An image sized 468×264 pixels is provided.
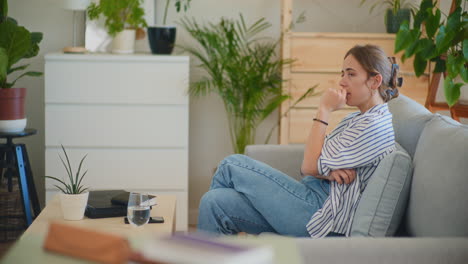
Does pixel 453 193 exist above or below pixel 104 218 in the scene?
above

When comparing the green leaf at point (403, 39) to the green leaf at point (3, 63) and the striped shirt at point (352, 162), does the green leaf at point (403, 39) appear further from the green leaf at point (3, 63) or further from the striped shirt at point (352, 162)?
the green leaf at point (3, 63)

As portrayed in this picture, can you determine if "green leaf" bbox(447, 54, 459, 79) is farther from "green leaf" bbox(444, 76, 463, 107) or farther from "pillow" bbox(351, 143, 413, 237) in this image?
"pillow" bbox(351, 143, 413, 237)

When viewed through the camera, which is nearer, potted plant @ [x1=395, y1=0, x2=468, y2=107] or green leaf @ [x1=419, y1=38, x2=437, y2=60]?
potted plant @ [x1=395, y1=0, x2=468, y2=107]

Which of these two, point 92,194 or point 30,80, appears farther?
point 30,80

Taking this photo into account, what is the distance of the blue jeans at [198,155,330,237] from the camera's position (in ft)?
8.61

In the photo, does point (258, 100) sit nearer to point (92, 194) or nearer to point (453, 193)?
point (92, 194)

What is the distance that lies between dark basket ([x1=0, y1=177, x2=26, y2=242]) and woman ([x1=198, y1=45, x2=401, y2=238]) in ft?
5.62

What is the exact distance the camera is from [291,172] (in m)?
3.22

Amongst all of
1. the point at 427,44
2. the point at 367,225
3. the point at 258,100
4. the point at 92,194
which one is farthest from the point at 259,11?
the point at 367,225

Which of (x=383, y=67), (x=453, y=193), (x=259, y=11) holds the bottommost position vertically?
(x=453, y=193)

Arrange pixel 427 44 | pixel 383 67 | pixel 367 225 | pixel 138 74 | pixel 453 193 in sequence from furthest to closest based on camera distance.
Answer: pixel 138 74
pixel 427 44
pixel 383 67
pixel 367 225
pixel 453 193

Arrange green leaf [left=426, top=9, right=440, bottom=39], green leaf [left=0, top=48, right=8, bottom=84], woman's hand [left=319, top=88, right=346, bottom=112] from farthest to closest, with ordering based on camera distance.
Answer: green leaf [left=0, top=48, right=8, bottom=84], green leaf [left=426, top=9, right=440, bottom=39], woman's hand [left=319, top=88, right=346, bottom=112]

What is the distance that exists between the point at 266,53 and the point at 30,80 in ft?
5.30

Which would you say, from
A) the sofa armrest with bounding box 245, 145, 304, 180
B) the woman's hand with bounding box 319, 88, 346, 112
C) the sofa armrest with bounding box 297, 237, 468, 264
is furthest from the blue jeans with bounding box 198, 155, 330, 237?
the sofa armrest with bounding box 297, 237, 468, 264
